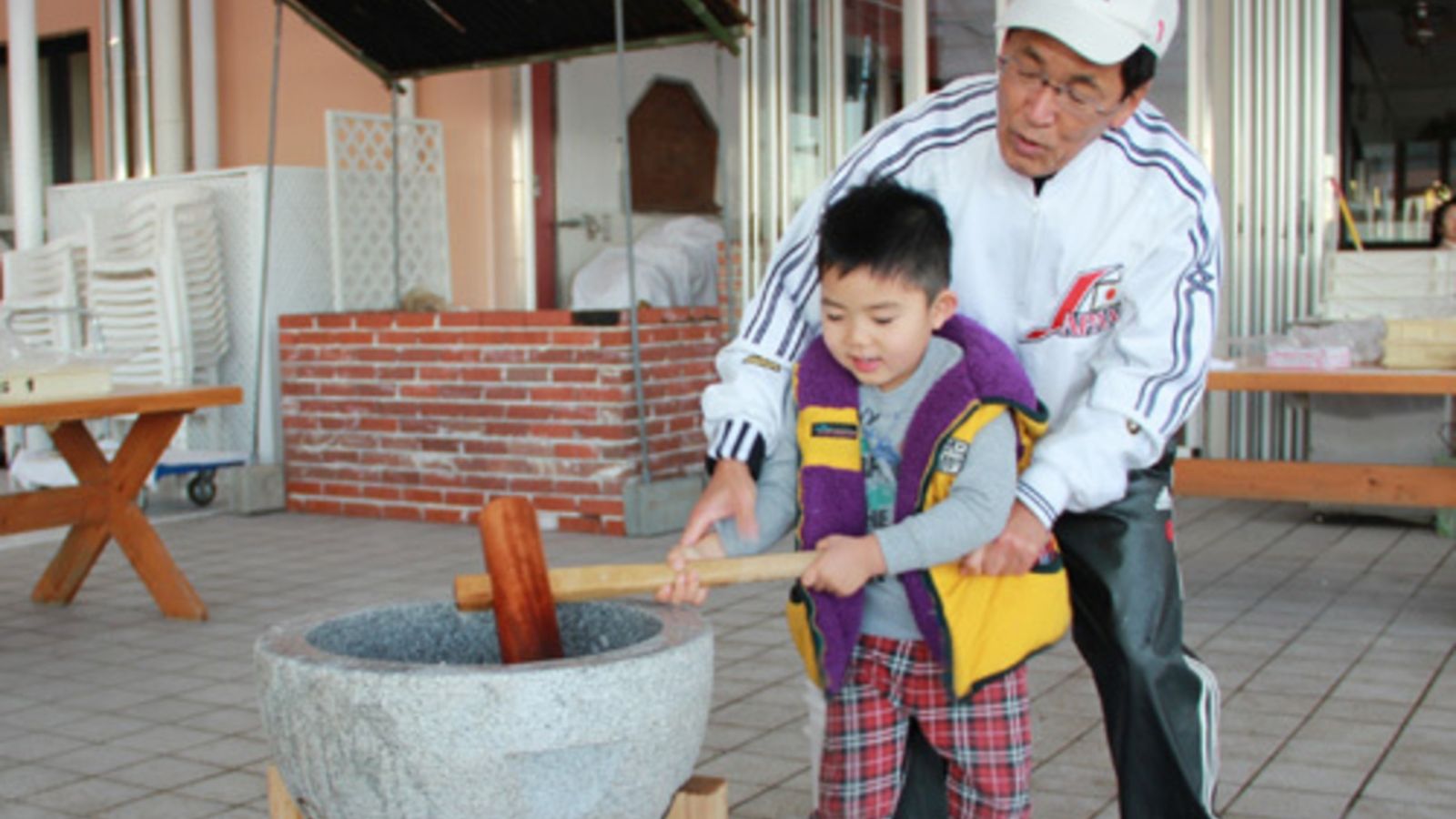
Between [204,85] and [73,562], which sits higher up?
[204,85]

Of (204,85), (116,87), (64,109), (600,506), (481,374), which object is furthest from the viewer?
(64,109)

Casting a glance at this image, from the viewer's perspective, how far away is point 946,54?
326 inches

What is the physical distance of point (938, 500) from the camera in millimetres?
2320

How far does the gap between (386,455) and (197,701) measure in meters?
3.28

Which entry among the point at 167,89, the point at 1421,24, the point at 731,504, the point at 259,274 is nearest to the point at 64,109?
the point at 167,89

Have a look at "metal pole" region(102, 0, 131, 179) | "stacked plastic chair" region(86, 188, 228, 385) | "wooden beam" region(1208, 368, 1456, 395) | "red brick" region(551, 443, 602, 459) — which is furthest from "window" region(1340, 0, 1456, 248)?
"metal pole" region(102, 0, 131, 179)

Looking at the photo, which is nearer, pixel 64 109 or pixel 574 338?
pixel 574 338

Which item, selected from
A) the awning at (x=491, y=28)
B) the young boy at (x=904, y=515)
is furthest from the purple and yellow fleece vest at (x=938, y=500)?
the awning at (x=491, y=28)

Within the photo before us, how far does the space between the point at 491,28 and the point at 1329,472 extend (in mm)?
4190

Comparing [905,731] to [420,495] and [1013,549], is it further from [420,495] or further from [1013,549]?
[420,495]

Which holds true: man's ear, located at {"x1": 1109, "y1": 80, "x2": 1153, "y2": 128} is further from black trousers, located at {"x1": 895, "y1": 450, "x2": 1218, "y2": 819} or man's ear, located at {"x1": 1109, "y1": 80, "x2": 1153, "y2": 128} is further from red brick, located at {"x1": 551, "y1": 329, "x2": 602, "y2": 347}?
red brick, located at {"x1": 551, "y1": 329, "x2": 602, "y2": 347}

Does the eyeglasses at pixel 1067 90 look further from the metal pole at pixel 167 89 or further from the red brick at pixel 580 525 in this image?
the metal pole at pixel 167 89

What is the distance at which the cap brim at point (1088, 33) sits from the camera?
224 centimetres

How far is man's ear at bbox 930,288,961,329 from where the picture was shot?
7.64ft
